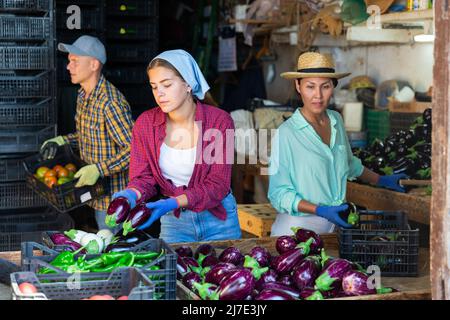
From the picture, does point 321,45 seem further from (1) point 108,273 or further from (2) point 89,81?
(1) point 108,273

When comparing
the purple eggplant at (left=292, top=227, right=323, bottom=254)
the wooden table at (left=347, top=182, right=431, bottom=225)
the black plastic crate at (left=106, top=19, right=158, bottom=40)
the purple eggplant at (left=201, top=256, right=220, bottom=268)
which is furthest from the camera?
the black plastic crate at (left=106, top=19, right=158, bottom=40)

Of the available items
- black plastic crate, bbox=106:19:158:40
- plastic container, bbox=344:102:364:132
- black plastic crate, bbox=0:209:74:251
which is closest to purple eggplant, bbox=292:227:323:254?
black plastic crate, bbox=0:209:74:251

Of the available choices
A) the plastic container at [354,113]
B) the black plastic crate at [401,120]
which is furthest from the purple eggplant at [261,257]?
the plastic container at [354,113]

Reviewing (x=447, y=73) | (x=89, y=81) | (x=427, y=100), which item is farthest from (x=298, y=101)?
(x=447, y=73)

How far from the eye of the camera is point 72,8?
7461 millimetres

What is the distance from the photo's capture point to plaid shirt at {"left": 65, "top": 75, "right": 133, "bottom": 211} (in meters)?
5.25

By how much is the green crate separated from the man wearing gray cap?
2.74 meters

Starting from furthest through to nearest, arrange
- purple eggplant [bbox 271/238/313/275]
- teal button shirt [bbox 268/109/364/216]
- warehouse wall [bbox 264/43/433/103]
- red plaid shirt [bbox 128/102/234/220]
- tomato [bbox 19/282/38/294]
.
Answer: warehouse wall [bbox 264/43/433/103], teal button shirt [bbox 268/109/364/216], red plaid shirt [bbox 128/102/234/220], purple eggplant [bbox 271/238/313/275], tomato [bbox 19/282/38/294]

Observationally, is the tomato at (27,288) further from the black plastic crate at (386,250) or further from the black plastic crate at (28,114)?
the black plastic crate at (28,114)

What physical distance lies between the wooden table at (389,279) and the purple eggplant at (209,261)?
29 cm

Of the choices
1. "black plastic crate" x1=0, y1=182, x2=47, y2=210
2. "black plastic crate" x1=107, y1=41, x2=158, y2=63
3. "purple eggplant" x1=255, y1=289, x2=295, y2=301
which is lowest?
"black plastic crate" x1=0, y1=182, x2=47, y2=210

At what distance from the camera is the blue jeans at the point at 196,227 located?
3.92 meters

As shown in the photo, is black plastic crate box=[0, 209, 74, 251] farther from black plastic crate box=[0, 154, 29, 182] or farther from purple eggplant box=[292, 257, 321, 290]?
purple eggplant box=[292, 257, 321, 290]

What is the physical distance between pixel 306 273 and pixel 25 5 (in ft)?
12.7
